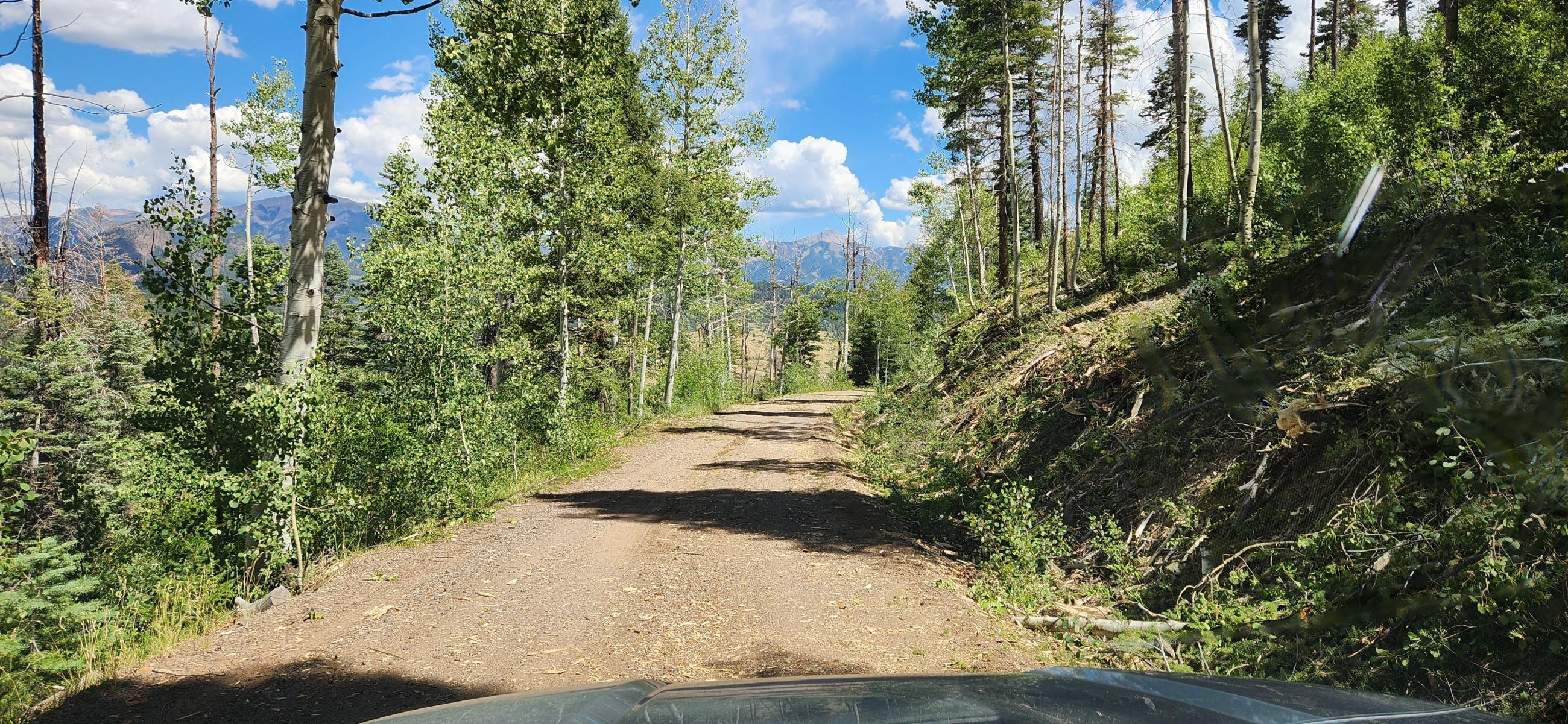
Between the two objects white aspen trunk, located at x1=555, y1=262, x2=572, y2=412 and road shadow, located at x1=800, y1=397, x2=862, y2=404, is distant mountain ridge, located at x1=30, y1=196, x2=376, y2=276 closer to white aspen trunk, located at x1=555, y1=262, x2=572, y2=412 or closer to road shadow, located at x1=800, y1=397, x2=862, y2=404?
white aspen trunk, located at x1=555, y1=262, x2=572, y2=412

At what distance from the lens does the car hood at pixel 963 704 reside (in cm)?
167

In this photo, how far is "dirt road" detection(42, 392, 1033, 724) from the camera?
4680 millimetres

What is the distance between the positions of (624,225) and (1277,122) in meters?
24.3

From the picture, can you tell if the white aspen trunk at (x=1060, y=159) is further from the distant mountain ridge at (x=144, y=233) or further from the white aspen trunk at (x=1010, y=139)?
the distant mountain ridge at (x=144, y=233)

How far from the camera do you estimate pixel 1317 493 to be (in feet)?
19.2

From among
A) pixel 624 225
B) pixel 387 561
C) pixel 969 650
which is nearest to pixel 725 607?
pixel 969 650

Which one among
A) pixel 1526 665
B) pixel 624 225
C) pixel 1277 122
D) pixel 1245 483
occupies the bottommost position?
pixel 1526 665

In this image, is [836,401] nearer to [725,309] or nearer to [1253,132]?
[725,309]

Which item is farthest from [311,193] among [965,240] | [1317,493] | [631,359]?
[965,240]

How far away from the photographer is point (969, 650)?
562cm

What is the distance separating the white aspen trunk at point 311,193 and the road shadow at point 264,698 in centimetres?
302

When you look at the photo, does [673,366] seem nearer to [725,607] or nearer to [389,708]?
[725,607]

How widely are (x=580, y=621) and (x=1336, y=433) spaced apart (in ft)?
21.1

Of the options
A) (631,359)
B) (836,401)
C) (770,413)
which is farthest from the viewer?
(836,401)
